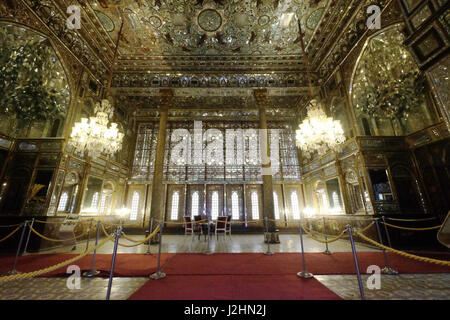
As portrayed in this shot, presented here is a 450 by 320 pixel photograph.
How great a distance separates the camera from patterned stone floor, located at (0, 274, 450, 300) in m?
2.30

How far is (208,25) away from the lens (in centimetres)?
685

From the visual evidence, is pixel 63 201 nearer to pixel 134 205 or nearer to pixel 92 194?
pixel 92 194

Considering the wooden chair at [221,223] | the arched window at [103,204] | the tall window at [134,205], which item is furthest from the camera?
the tall window at [134,205]

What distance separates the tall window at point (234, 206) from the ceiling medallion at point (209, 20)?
8.25m

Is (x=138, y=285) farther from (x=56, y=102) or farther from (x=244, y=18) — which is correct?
(x=244, y=18)

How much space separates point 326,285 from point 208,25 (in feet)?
28.1

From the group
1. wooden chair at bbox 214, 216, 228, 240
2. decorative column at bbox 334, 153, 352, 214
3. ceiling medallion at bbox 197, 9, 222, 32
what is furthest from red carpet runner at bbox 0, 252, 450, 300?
ceiling medallion at bbox 197, 9, 222, 32

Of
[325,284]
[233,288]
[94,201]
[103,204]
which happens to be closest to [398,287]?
[325,284]

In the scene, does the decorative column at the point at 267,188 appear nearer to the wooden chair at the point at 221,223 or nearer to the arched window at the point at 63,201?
the wooden chair at the point at 221,223

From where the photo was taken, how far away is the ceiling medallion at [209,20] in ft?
21.2

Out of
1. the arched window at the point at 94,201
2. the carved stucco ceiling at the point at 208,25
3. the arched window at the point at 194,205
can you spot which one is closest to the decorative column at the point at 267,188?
the carved stucco ceiling at the point at 208,25

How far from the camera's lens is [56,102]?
660 centimetres

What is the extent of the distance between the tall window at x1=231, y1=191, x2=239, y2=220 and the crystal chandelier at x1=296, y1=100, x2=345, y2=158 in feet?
19.5

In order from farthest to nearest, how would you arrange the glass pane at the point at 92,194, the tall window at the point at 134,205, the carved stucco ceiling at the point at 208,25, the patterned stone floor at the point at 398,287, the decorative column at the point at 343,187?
the tall window at the point at 134,205 < the glass pane at the point at 92,194 < the decorative column at the point at 343,187 < the carved stucco ceiling at the point at 208,25 < the patterned stone floor at the point at 398,287
